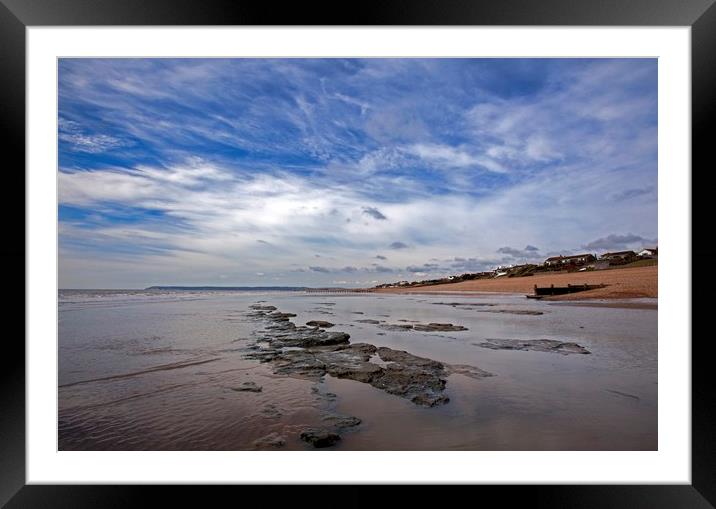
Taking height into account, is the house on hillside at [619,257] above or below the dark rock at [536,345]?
above

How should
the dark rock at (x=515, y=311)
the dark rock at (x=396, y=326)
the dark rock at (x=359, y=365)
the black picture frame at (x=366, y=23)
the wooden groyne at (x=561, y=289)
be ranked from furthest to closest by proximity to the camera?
1. the wooden groyne at (x=561, y=289)
2. the dark rock at (x=515, y=311)
3. the dark rock at (x=396, y=326)
4. the dark rock at (x=359, y=365)
5. the black picture frame at (x=366, y=23)

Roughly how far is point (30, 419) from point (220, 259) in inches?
102

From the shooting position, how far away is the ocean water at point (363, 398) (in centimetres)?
192

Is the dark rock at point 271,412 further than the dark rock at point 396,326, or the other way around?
the dark rock at point 396,326

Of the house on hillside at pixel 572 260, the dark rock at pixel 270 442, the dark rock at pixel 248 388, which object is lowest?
the dark rock at pixel 270 442

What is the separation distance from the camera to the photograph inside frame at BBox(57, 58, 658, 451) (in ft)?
8.59

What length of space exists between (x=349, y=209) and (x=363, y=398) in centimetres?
226

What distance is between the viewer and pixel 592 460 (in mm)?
1739

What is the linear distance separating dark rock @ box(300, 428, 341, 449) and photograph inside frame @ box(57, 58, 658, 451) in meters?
0.34

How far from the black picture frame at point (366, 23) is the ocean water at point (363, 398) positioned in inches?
13.3

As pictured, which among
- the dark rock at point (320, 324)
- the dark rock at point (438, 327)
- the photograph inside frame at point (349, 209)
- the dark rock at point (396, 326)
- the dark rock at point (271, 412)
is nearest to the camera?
the dark rock at point (271, 412)

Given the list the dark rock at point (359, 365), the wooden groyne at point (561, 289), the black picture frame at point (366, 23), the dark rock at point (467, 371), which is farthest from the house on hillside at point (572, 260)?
the black picture frame at point (366, 23)

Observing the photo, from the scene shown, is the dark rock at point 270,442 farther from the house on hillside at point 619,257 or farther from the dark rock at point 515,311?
the dark rock at point 515,311

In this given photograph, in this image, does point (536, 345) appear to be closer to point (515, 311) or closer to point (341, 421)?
point (341, 421)
